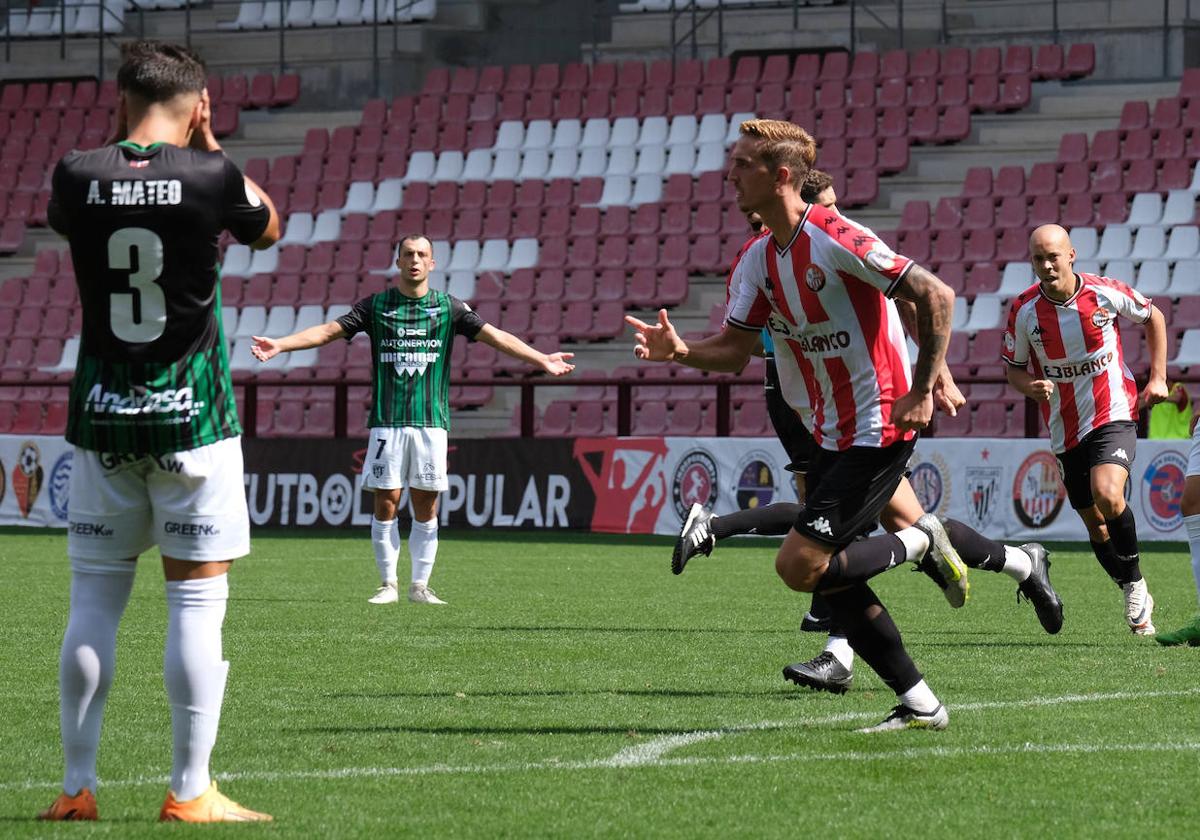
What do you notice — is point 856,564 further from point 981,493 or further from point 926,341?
point 981,493

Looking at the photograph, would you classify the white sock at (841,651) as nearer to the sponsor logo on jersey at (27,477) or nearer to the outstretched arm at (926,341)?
the outstretched arm at (926,341)

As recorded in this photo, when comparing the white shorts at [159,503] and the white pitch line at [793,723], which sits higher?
the white shorts at [159,503]

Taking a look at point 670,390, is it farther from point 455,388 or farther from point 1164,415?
point 1164,415

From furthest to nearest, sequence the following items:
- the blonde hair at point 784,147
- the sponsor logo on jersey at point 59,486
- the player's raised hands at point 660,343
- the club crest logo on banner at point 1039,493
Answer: the sponsor logo on jersey at point 59,486
the club crest logo on banner at point 1039,493
the player's raised hands at point 660,343
the blonde hair at point 784,147

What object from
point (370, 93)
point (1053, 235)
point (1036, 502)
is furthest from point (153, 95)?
point (370, 93)

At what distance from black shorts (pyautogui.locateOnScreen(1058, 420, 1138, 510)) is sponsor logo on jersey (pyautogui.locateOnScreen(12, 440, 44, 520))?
1353 cm

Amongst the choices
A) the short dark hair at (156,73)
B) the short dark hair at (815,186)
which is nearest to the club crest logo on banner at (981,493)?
the short dark hair at (815,186)

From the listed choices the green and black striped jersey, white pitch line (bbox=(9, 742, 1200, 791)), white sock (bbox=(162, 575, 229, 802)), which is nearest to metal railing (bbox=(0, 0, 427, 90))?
A: the green and black striped jersey

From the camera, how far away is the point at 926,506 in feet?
59.2

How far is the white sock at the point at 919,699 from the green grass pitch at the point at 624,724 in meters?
0.10

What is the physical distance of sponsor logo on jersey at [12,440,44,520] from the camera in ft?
68.0

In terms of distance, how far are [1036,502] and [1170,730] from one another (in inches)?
453

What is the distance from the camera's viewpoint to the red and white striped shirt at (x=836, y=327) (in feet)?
20.5

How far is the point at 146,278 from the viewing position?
15.3 ft
